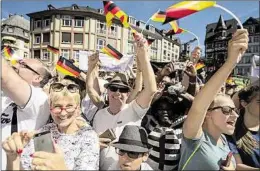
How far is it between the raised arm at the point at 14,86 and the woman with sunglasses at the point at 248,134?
163 centimetres

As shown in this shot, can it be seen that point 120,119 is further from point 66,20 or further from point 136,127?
point 66,20

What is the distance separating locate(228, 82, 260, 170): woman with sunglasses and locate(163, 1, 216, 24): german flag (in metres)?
0.71

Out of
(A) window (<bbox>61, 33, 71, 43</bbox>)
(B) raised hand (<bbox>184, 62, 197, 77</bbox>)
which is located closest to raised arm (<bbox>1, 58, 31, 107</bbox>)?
(B) raised hand (<bbox>184, 62, 197, 77</bbox>)

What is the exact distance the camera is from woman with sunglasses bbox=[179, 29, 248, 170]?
7.34 ft

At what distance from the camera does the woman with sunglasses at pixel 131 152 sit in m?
2.42

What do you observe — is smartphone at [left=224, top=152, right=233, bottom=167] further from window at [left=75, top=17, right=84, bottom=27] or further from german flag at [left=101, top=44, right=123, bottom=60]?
window at [left=75, top=17, right=84, bottom=27]

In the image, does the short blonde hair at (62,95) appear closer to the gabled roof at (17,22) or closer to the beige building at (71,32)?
the beige building at (71,32)

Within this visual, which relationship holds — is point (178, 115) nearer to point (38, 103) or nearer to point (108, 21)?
point (38, 103)

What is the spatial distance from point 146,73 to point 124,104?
48 cm

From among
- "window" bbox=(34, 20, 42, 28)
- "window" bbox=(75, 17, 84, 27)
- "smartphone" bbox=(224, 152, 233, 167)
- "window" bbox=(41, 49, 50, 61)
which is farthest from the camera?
"window" bbox=(34, 20, 42, 28)

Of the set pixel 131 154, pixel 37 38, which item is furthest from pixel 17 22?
pixel 131 154

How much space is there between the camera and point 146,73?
2986 millimetres

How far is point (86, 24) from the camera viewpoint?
2186 inches

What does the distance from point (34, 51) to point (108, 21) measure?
50933 mm
